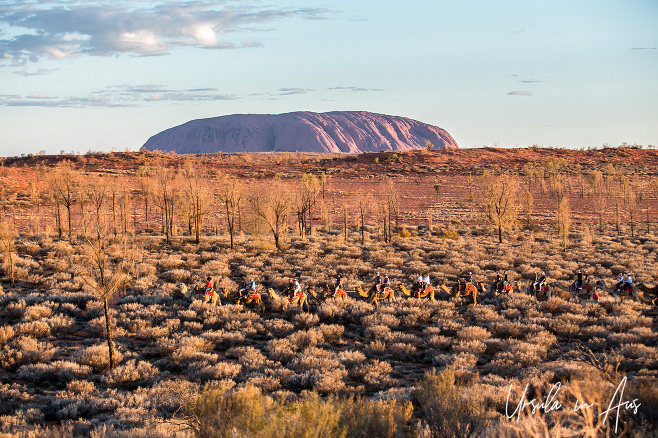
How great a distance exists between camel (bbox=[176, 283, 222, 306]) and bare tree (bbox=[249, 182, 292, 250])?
828 centimetres

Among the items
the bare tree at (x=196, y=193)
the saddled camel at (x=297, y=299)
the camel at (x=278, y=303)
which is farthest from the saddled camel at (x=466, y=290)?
the bare tree at (x=196, y=193)

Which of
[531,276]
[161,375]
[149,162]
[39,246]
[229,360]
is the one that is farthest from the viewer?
[149,162]

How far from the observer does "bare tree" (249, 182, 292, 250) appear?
86.6ft

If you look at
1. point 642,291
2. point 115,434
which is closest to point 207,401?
point 115,434

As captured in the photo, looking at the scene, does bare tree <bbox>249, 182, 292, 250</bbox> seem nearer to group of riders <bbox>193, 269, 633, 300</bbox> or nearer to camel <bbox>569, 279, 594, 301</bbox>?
group of riders <bbox>193, 269, 633, 300</bbox>

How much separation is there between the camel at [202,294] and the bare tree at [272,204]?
8.28 meters

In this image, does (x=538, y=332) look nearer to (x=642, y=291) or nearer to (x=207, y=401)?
(x=642, y=291)

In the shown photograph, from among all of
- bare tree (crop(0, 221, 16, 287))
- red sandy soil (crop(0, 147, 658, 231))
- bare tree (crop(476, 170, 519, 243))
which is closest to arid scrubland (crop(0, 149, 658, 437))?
bare tree (crop(0, 221, 16, 287))

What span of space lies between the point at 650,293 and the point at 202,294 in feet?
54.9

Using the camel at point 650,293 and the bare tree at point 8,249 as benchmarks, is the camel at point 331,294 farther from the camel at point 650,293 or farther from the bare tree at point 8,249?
the bare tree at point 8,249

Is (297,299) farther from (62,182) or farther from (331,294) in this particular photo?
(62,182)

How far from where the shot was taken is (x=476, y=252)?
26.8 metres

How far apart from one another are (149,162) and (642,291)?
7415 cm

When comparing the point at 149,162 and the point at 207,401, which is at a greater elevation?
the point at 149,162
